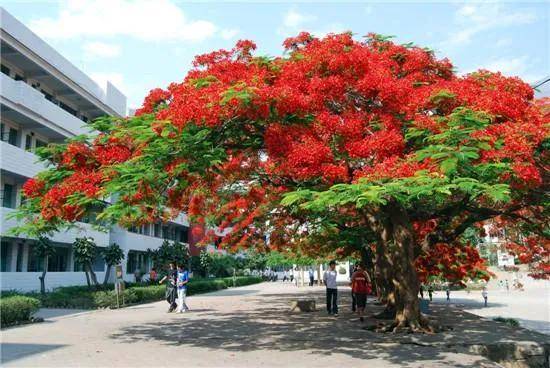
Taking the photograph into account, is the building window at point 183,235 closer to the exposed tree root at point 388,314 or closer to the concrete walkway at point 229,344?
the concrete walkway at point 229,344

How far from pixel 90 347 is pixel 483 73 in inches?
428

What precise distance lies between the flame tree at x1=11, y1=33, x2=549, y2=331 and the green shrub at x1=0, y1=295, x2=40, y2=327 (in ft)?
12.0

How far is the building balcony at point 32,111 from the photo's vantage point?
2361 cm

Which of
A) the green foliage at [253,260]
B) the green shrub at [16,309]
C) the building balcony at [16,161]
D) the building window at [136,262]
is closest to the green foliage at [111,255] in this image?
the building balcony at [16,161]

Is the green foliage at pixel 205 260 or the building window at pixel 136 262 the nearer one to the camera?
the building window at pixel 136 262

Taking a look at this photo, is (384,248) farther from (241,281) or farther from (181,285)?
(241,281)

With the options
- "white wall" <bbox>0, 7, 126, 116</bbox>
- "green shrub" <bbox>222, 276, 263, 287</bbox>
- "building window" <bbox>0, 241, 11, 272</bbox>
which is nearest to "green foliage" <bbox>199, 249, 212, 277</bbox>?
"green shrub" <bbox>222, 276, 263, 287</bbox>

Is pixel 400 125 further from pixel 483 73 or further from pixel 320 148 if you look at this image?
pixel 483 73

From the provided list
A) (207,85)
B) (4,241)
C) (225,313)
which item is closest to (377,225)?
(207,85)

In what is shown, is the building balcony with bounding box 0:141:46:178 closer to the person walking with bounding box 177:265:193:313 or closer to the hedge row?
the hedge row

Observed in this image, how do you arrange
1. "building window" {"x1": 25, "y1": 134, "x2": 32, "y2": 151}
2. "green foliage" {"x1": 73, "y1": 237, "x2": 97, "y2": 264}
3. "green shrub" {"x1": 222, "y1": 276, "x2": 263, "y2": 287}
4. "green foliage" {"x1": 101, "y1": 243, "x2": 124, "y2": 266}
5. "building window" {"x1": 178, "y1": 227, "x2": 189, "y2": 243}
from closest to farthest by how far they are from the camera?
"green foliage" {"x1": 73, "y1": 237, "x2": 97, "y2": 264}
"building window" {"x1": 25, "y1": 134, "x2": 32, "y2": 151}
"green foliage" {"x1": 101, "y1": 243, "x2": 124, "y2": 266}
"green shrub" {"x1": 222, "y1": 276, "x2": 263, "y2": 287}
"building window" {"x1": 178, "y1": 227, "x2": 189, "y2": 243}

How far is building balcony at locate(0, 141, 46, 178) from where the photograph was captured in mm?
23312

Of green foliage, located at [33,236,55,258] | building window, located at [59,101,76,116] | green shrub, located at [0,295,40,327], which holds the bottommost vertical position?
green shrub, located at [0,295,40,327]

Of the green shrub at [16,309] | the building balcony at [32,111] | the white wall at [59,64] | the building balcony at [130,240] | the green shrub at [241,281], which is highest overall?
the white wall at [59,64]
